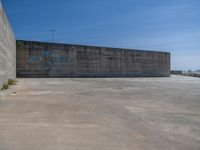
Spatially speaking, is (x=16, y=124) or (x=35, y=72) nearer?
(x=16, y=124)

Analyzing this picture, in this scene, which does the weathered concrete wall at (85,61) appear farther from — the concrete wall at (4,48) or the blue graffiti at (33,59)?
the concrete wall at (4,48)

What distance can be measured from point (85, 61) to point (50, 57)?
4.20 m

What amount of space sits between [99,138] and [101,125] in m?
0.66

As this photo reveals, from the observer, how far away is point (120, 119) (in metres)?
3.97

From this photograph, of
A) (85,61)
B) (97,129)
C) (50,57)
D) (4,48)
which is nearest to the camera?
(97,129)

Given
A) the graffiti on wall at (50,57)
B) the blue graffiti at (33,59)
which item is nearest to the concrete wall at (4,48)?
the blue graffiti at (33,59)

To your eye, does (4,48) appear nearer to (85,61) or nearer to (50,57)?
(50,57)

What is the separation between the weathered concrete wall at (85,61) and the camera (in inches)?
800

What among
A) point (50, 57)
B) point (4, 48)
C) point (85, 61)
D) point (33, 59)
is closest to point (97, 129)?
point (4, 48)

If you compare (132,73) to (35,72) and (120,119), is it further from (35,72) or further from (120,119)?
(120,119)

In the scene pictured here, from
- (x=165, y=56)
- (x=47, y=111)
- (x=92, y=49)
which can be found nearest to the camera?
(x=47, y=111)

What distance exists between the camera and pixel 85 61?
23.4 metres

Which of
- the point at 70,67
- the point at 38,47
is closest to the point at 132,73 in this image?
the point at 70,67

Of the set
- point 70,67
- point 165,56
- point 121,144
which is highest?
point 165,56
